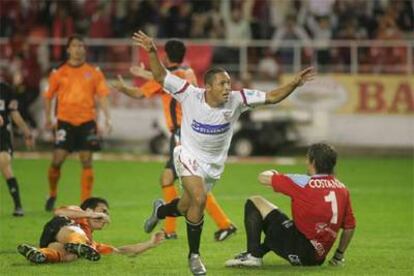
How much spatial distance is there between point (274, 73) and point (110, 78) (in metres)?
3.95

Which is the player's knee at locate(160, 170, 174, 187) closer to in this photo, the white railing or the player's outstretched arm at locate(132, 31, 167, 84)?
the player's outstretched arm at locate(132, 31, 167, 84)

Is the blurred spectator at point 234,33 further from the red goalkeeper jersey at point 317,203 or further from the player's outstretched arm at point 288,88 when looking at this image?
the red goalkeeper jersey at point 317,203

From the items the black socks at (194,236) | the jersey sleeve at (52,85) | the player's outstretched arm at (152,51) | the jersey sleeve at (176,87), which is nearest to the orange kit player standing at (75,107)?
the jersey sleeve at (52,85)

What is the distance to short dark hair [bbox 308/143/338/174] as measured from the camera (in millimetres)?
11117

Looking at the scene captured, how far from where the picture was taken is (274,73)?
2727cm

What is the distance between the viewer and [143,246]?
37.5 feet

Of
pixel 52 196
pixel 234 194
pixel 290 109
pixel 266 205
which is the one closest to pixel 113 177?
pixel 234 194

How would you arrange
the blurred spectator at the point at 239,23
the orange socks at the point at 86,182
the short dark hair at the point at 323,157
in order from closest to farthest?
the short dark hair at the point at 323,157
the orange socks at the point at 86,182
the blurred spectator at the point at 239,23

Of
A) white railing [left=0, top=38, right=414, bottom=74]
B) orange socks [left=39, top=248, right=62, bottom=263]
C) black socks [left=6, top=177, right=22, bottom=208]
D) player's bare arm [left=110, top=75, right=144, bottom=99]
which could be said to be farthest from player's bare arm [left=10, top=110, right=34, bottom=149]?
white railing [left=0, top=38, right=414, bottom=74]

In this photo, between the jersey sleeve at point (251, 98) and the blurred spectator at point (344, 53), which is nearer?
the jersey sleeve at point (251, 98)

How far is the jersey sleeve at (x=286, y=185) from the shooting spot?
11102mm

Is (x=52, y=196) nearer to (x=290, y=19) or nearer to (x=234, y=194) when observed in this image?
(x=234, y=194)

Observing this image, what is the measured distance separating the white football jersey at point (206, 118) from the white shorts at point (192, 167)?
3 centimetres

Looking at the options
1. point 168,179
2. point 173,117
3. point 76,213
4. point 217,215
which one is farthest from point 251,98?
point 168,179
